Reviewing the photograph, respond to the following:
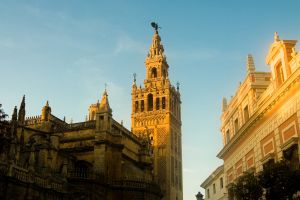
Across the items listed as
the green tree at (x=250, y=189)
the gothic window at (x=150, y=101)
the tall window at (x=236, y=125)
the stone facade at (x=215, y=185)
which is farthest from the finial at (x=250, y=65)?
the gothic window at (x=150, y=101)

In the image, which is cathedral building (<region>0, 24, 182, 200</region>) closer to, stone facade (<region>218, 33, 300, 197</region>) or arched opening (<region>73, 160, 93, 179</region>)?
arched opening (<region>73, 160, 93, 179</region>)

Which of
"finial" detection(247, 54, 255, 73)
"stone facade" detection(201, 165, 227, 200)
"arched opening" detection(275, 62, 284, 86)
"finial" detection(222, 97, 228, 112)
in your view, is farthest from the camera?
"stone facade" detection(201, 165, 227, 200)

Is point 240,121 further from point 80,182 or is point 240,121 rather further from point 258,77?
point 80,182

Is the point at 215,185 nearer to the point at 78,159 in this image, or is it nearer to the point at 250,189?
the point at 78,159

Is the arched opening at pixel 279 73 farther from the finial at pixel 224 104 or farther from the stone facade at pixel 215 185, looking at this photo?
the stone facade at pixel 215 185

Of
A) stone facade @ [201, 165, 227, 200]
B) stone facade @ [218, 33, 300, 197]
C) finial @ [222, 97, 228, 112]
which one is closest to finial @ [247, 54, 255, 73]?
stone facade @ [218, 33, 300, 197]

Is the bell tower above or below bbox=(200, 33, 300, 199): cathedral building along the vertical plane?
above

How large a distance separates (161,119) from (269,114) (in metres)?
37.5

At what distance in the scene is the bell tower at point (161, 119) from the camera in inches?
2064

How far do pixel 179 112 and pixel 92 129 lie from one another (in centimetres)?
2844

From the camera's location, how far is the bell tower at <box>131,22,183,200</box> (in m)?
52.4

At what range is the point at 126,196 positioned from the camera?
30.4 metres

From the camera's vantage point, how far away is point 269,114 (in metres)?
17.7

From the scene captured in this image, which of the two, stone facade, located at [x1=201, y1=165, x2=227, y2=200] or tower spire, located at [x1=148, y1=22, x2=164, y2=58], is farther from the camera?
tower spire, located at [x1=148, y1=22, x2=164, y2=58]
